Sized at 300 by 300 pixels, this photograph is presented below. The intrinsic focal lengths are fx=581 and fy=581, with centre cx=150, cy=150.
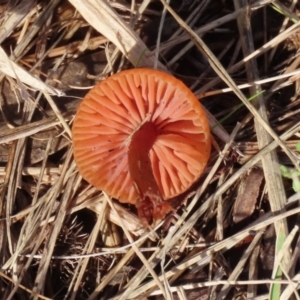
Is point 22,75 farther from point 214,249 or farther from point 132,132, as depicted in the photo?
point 214,249

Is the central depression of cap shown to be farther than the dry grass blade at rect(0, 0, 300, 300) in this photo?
No

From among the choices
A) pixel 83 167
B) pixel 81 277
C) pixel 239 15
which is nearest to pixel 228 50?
pixel 239 15

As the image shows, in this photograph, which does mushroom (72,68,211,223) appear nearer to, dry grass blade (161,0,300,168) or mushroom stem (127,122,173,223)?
mushroom stem (127,122,173,223)

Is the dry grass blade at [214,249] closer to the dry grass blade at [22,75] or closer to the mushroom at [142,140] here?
the mushroom at [142,140]

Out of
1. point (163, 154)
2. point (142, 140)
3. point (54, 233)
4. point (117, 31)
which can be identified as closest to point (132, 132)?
point (142, 140)

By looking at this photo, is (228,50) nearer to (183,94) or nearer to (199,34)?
(199,34)

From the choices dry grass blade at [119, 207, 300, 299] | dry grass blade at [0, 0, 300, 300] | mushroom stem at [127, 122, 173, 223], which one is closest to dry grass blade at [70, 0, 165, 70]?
dry grass blade at [0, 0, 300, 300]
